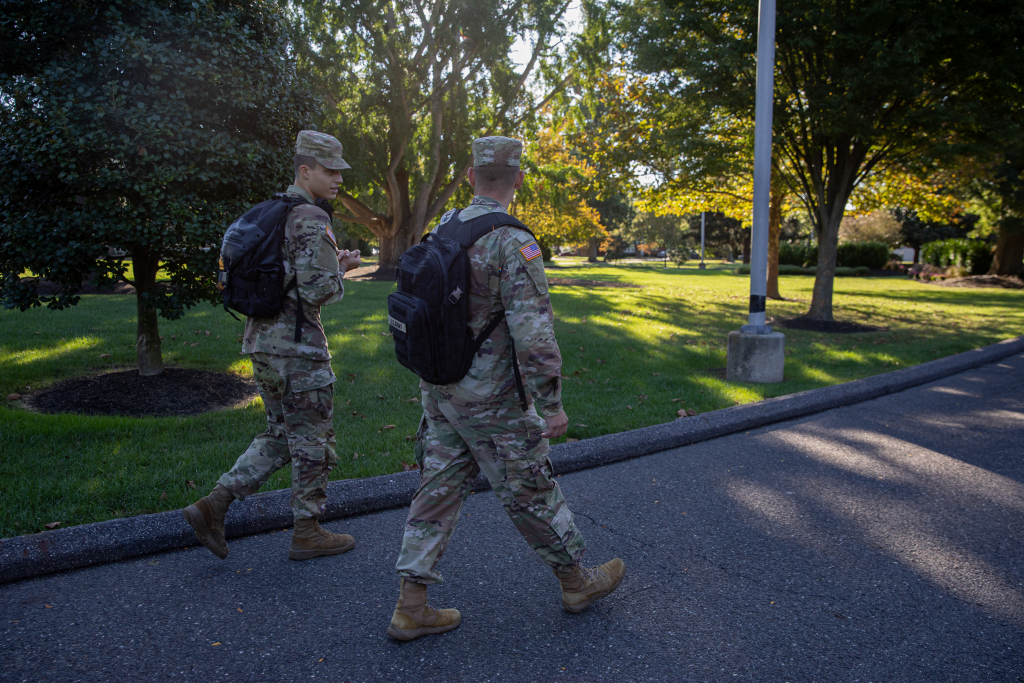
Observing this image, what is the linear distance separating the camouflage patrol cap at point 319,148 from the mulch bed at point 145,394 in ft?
11.6

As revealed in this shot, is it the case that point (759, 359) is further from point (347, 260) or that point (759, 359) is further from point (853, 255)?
point (853, 255)

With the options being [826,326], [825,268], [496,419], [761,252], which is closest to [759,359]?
[761,252]

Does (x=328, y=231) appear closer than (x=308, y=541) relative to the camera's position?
Yes

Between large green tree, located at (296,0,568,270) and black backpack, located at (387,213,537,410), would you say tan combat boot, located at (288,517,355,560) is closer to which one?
black backpack, located at (387,213,537,410)

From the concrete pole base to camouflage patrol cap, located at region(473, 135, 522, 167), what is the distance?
230 inches

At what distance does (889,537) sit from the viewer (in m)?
3.68

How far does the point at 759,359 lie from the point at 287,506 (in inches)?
229

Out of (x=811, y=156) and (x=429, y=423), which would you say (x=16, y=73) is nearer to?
(x=429, y=423)

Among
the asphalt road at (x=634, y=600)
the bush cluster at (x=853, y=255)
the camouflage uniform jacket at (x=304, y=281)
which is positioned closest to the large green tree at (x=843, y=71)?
the asphalt road at (x=634, y=600)

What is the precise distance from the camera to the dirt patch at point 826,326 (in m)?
12.4

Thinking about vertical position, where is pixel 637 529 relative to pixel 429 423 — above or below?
below

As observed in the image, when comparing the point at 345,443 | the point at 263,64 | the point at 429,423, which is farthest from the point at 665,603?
the point at 263,64

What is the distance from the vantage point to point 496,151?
105 inches

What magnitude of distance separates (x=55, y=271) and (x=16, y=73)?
71.4 inches
